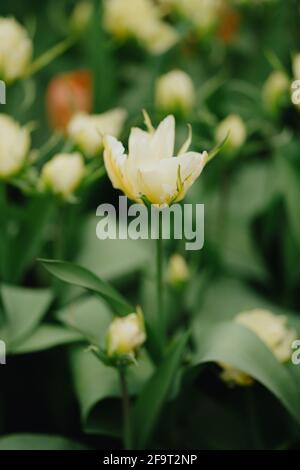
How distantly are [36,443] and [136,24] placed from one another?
0.51 m

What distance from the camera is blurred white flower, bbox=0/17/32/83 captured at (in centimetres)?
66

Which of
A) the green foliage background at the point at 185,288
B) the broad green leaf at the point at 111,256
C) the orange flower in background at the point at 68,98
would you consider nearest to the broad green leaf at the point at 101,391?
the green foliage background at the point at 185,288

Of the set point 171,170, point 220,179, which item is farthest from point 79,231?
point 171,170

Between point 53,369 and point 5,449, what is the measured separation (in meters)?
0.13

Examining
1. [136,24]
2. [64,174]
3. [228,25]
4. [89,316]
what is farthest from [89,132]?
[228,25]

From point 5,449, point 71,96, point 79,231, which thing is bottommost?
point 5,449

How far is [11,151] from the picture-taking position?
0.61 m

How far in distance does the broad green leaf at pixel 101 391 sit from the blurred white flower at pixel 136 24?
0.42 meters

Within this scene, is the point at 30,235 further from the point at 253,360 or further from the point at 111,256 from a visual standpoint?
the point at 253,360

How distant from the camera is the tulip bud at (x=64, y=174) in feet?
2.01

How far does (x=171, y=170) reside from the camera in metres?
0.46

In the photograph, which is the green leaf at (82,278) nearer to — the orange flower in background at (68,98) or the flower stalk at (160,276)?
the flower stalk at (160,276)

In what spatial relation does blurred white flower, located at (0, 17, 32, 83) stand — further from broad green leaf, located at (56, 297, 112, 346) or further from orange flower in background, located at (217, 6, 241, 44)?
orange flower in background, located at (217, 6, 241, 44)

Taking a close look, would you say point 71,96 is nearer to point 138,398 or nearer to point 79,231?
point 79,231
